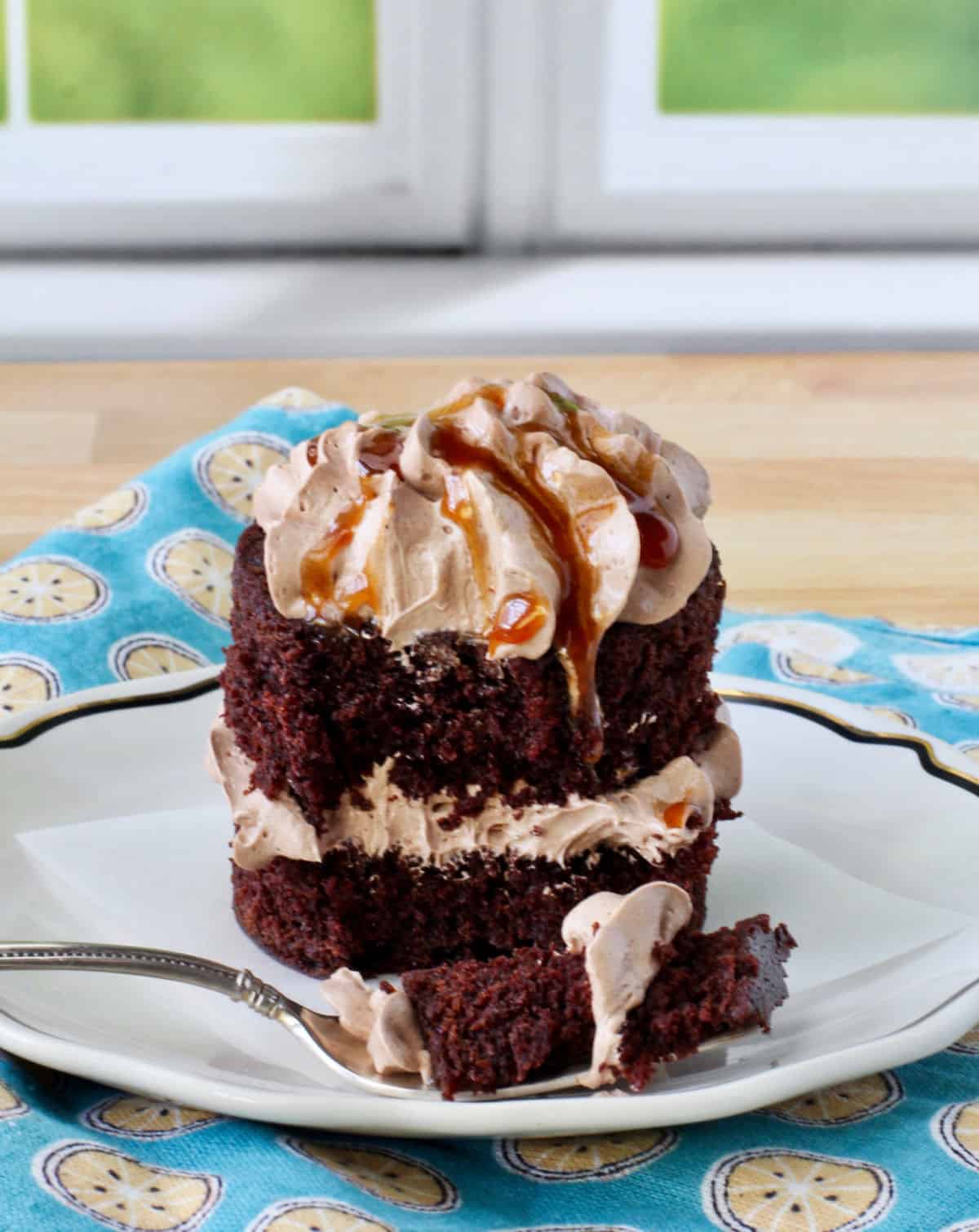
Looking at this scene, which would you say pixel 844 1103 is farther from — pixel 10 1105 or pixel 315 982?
pixel 10 1105

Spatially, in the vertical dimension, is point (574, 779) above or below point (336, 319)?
above

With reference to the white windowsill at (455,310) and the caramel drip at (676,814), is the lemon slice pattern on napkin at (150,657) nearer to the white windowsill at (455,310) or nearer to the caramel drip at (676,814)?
the caramel drip at (676,814)

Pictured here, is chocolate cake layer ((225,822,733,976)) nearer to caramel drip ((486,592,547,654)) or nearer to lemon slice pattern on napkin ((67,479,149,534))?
caramel drip ((486,592,547,654))

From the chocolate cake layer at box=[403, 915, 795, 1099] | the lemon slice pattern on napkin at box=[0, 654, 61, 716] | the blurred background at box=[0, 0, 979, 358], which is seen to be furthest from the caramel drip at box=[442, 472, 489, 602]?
the blurred background at box=[0, 0, 979, 358]

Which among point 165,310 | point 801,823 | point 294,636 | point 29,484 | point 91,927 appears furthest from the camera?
point 165,310

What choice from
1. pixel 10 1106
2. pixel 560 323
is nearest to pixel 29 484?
pixel 560 323

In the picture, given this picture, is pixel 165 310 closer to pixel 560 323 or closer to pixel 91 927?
pixel 560 323

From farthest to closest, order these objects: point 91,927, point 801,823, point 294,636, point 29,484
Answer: point 29,484, point 801,823, point 91,927, point 294,636

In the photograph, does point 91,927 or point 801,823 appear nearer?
point 91,927
